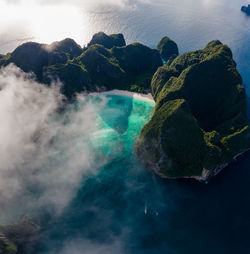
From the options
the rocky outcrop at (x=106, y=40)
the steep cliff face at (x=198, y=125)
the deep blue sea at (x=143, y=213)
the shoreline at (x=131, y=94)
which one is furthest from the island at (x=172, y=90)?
the deep blue sea at (x=143, y=213)

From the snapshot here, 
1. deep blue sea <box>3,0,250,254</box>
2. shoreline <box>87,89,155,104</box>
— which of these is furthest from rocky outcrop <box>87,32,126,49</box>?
deep blue sea <box>3,0,250,254</box>

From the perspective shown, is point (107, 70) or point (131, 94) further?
point (107, 70)

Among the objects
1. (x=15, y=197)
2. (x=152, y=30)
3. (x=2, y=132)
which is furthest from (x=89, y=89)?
(x=152, y=30)

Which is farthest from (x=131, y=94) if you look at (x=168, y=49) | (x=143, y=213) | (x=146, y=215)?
(x=146, y=215)

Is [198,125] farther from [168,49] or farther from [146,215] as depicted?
[168,49]

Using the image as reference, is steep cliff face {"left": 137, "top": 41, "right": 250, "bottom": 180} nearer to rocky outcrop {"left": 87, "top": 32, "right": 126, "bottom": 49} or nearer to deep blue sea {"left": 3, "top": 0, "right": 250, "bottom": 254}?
deep blue sea {"left": 3, "top": 0, "right": 250, "bottom": 254}

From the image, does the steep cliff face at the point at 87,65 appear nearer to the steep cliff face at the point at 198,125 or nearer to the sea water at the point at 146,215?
the steep cliff face at the point at 198,125

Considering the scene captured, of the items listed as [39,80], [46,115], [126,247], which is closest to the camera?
[126,247]

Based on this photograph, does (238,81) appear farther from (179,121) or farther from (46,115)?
(46,115)

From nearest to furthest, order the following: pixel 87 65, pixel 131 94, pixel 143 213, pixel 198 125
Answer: pixel 143 213
pixel 198 125
pixel 131 94
pixel 87 65
